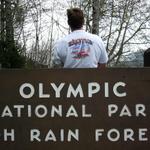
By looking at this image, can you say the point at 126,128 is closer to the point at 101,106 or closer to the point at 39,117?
the point at 101,106

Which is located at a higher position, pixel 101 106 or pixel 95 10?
pixel 95 10

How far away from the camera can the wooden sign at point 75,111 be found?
5238 mm

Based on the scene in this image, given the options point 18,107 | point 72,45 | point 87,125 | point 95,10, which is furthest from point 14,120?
point 95,10

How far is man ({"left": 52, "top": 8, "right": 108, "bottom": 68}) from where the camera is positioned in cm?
608

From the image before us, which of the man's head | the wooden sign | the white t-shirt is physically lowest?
the wooden sign

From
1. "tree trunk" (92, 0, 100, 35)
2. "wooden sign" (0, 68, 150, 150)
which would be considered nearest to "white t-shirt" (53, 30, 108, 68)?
"wooden sign" (0, 68, 150, 150)

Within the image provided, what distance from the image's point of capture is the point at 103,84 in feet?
17.3

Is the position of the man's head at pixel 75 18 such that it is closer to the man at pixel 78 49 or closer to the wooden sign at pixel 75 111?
the man at pixel 78 49

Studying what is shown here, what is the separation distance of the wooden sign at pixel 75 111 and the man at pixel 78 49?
2.57 feet

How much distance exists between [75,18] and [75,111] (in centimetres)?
131

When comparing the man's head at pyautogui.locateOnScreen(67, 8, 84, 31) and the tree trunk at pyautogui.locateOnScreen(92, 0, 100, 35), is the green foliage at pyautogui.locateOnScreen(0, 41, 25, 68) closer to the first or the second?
the tree trunk at pyautogui.locateOnScreen(92, 0, 100, 35)

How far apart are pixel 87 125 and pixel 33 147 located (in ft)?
1.50

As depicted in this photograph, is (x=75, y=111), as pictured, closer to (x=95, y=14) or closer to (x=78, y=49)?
(x=78, y=49)

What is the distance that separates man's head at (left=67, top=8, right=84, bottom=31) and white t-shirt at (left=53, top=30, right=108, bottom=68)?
0.06 m
